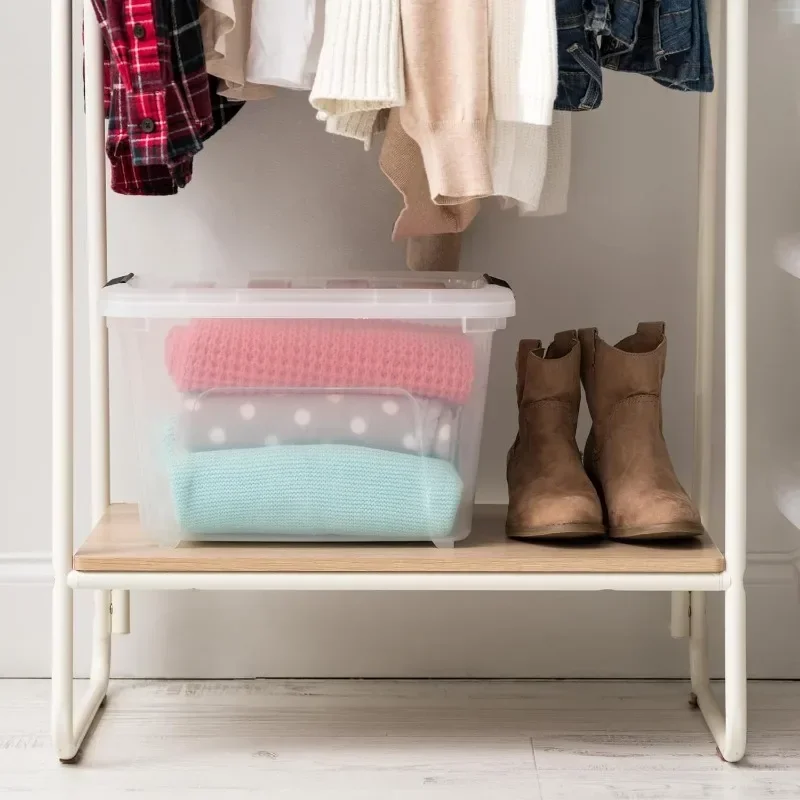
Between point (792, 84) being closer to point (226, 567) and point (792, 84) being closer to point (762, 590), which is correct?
point (762, 590)

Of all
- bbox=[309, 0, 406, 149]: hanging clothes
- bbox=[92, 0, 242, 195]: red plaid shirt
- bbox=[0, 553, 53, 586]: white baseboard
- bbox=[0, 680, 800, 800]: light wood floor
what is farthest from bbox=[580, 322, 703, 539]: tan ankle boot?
bbox=[0, 553, 53, 586]: white baseboard

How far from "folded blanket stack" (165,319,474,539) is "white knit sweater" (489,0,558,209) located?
0.19 meters

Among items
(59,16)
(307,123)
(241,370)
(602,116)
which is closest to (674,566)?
(241,370)

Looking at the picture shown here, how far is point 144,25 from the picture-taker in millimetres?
1021

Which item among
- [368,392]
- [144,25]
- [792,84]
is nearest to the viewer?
[144,25]

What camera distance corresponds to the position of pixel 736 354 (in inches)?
43.7

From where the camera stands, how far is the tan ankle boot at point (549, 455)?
1157mm

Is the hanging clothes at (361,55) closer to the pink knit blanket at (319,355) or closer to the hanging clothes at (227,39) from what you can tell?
the hanging clothes at (227,39)

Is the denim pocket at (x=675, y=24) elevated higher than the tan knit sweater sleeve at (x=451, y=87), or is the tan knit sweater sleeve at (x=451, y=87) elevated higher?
the denim pocket at (x=675, y=24)

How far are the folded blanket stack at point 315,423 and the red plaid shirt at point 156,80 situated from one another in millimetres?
187

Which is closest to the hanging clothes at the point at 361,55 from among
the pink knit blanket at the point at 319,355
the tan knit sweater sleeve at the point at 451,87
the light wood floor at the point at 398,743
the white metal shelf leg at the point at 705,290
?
the tan knit sweater sleeve at the point at 451,87

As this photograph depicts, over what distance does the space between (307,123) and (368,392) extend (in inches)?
18.7

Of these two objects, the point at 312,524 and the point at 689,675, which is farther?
the point at 689,675

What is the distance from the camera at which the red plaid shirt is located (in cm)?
102
